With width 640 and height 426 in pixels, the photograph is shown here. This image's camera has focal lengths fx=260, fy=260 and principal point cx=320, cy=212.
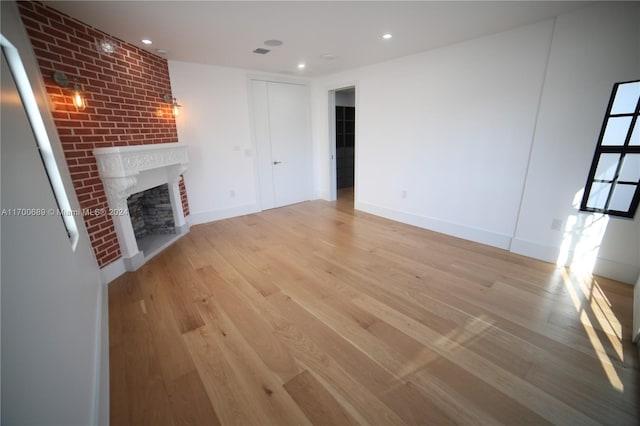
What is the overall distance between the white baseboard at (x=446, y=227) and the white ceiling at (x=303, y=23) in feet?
7.61

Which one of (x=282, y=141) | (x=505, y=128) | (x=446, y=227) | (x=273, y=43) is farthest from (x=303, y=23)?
(x=446, y=227)

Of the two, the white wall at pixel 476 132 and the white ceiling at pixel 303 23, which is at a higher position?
the white ceiling at pixel 303 23

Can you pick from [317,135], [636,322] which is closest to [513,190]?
[636,322]

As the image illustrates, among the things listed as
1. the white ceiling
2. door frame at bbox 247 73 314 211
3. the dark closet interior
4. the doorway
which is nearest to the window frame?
the white ceiling

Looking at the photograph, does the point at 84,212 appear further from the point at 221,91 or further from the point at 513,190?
the point at 513,190

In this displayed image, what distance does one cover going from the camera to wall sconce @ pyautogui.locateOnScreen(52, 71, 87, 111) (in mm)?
2236

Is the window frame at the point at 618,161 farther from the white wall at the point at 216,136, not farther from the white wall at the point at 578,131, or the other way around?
the white wall at the point at 216,136

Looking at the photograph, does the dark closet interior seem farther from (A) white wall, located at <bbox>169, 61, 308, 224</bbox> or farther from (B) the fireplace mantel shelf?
(B) the fireplace mantel shelf

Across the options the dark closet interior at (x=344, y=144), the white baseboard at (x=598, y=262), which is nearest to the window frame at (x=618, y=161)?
the white baseboard at (x=598, y=262)

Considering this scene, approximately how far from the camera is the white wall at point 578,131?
2.27m

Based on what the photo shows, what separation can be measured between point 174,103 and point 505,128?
14.4 feet

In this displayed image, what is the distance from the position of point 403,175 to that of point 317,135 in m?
2.19

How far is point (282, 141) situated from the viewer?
515 cm

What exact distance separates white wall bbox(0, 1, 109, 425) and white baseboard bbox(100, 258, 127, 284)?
0.86 metres
